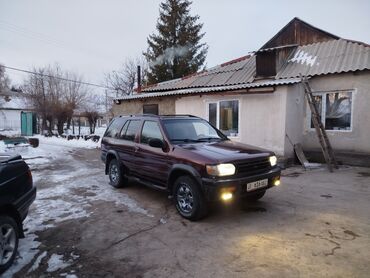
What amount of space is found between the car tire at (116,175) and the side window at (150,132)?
4.12 feet

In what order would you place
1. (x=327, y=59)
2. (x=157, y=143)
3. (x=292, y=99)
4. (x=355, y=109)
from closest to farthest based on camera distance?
(x=157, y=143) < (x=355, y=109) < (x=292, y=99) < (x=327, y=59)

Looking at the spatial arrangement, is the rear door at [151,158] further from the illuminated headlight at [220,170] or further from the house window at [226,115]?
the house window at [226,115]

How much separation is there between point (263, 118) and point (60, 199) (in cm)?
706

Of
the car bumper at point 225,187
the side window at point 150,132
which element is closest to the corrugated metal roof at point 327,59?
the side window at point 150,132

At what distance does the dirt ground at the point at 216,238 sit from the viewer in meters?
3.38

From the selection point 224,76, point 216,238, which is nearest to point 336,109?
point 224,76

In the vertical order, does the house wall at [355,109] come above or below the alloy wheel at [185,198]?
above

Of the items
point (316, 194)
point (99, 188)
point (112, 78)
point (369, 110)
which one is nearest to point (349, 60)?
point (369, 110)

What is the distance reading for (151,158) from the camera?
19.0ft

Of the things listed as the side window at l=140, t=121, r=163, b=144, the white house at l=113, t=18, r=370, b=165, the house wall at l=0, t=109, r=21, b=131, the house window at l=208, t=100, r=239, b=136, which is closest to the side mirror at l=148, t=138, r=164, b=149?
the side window at l=140, t=121, r=163, b=144

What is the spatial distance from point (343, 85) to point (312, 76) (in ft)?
3.53

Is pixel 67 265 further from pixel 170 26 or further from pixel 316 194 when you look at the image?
pixel 170 26

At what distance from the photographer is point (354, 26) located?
19.1m

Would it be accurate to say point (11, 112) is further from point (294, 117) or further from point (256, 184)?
point (256, 184)
